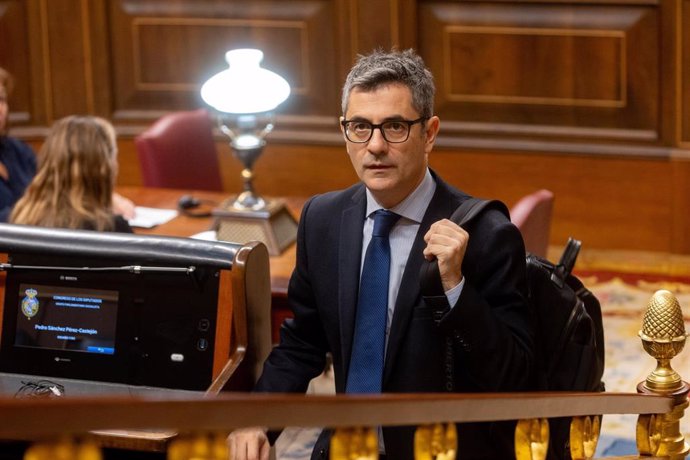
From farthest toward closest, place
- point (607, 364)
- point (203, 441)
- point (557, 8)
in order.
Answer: point (557, 8) < point (607, 364) < point (203, 441)

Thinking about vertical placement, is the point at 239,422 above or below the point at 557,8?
below

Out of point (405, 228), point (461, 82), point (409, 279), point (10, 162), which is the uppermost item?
point (461, 82)

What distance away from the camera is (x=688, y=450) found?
9.24ft

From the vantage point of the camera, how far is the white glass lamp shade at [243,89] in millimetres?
4816

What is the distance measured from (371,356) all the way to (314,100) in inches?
188

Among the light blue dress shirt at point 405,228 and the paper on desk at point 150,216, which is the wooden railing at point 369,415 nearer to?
the light blue dress shirt at point 405,228

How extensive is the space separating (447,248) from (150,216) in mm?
2881

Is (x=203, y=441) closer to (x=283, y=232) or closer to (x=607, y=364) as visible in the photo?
(x=283, y=232)

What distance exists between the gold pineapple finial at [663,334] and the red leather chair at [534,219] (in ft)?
5.46

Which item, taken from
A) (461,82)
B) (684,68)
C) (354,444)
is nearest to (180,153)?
(461,82)

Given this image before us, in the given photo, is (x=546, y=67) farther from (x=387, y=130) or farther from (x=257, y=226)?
(x=387, y=130)

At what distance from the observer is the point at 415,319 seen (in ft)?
8.90

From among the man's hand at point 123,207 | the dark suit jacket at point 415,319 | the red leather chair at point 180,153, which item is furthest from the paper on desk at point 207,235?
the dark suit jacket at point 415,319

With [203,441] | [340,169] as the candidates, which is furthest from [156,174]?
[203,441]
